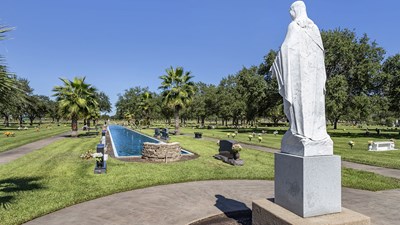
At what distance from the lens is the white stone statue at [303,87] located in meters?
5.21

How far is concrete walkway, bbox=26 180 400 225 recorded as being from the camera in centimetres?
721

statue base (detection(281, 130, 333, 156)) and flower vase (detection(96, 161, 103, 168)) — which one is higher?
statue base (detection(281, 130, 333, 156))

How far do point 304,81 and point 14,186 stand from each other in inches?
443

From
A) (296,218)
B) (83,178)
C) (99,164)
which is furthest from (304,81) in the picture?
(99,164)

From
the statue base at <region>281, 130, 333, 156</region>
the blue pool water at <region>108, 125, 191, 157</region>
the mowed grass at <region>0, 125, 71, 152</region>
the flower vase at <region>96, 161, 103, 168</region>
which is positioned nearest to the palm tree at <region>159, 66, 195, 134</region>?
the blue pool water at <region>108, 125, 191, 157</region>

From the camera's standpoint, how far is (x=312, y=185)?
4.82 metres

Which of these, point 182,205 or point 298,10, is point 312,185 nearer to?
point 298,10

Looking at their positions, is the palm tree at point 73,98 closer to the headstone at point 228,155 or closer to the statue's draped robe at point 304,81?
the headstone at point 228,155

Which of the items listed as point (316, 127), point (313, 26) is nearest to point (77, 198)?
point (316, 127)

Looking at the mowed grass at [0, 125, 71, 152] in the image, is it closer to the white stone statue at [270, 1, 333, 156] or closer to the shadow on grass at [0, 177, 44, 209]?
the shadow on grass at [0, 177, 44, 209]

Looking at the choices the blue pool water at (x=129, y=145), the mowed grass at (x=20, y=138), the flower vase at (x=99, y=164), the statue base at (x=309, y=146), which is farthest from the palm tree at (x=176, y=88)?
the statue base at (x=309, y=146)

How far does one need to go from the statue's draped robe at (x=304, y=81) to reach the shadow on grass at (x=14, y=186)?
877 centimetres

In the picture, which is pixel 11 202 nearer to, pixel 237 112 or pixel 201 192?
pixel 201 192

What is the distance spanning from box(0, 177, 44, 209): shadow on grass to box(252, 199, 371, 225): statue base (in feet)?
25.3
